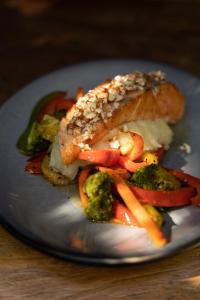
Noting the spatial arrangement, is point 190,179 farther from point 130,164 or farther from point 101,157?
point 101,157

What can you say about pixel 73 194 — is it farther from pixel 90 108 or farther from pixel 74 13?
pixel 74 13

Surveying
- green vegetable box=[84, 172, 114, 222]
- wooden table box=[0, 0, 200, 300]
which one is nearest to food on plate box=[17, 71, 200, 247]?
green vegetable box=[84, 172, 114, 222]

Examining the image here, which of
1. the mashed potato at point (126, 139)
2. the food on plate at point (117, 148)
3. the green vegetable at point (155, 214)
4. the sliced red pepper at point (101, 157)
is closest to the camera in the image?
the green vegetable at point (155, 214)

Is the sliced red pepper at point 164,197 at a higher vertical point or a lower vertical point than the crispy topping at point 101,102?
lower

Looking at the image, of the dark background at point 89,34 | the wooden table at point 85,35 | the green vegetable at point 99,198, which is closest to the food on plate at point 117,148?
the green vegetable at point 99,198

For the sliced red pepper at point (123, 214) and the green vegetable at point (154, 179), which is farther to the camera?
the green vegetable at point (154, 179)

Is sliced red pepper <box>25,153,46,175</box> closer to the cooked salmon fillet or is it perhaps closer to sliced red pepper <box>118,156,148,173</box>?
the cooked salmon fillet

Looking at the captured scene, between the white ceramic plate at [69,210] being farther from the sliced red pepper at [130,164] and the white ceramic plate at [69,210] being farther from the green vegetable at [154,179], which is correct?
the sliced red pepper at [130,164]
